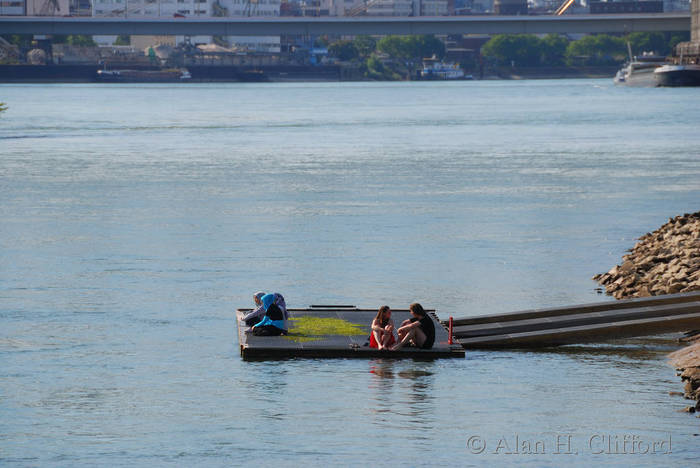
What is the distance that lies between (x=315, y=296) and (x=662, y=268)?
26.8 ft

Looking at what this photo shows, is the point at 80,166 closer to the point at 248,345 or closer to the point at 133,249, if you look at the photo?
the point at 133,249

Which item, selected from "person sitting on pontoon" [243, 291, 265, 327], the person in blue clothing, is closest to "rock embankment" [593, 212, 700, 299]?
the person in blue clothing

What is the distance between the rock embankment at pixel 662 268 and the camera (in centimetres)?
2844

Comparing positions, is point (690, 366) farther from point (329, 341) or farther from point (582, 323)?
point (329, 341)

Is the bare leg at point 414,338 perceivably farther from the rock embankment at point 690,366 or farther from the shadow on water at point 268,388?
the rock embankment at point 690,366

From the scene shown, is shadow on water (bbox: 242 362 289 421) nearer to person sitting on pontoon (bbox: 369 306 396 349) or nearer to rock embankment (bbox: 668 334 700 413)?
person sitting on pontoon (bbox: 369 306 396 349)

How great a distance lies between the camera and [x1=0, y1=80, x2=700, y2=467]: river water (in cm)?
1859

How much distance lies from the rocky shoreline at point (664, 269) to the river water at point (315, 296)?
28.9 inches

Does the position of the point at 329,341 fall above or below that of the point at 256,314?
below

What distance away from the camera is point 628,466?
1736cm

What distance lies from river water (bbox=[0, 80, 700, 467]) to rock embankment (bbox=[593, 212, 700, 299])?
0.88 metres

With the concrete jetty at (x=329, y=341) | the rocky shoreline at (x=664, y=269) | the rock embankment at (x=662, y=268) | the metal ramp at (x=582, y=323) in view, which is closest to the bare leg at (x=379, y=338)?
the concrete jetty at (x=329, y=341)

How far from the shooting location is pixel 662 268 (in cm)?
2986

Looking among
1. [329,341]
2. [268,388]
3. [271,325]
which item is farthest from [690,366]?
[271,325]
